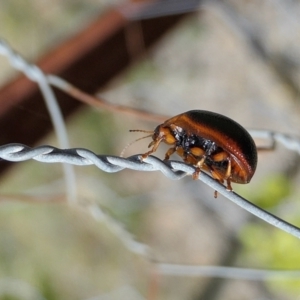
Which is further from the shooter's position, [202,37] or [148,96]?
[202,37]

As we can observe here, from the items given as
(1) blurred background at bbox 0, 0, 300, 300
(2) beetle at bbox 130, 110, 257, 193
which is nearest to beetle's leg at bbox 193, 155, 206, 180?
(2) beetle at bbox 130, 110, 257, 193

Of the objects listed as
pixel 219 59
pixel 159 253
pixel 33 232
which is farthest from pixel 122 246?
pixel 219 59

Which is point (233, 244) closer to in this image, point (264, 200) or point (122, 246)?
Result: point (264, 200)

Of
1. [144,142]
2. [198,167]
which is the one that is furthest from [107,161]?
[144,142]

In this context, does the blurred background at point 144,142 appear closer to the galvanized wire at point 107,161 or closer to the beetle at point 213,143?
the beetle at point 213,143

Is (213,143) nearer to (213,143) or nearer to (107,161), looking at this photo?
(213,143)

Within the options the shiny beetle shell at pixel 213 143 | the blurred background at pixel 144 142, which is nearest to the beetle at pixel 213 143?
the shiny beetle shell at pixel 213 143
